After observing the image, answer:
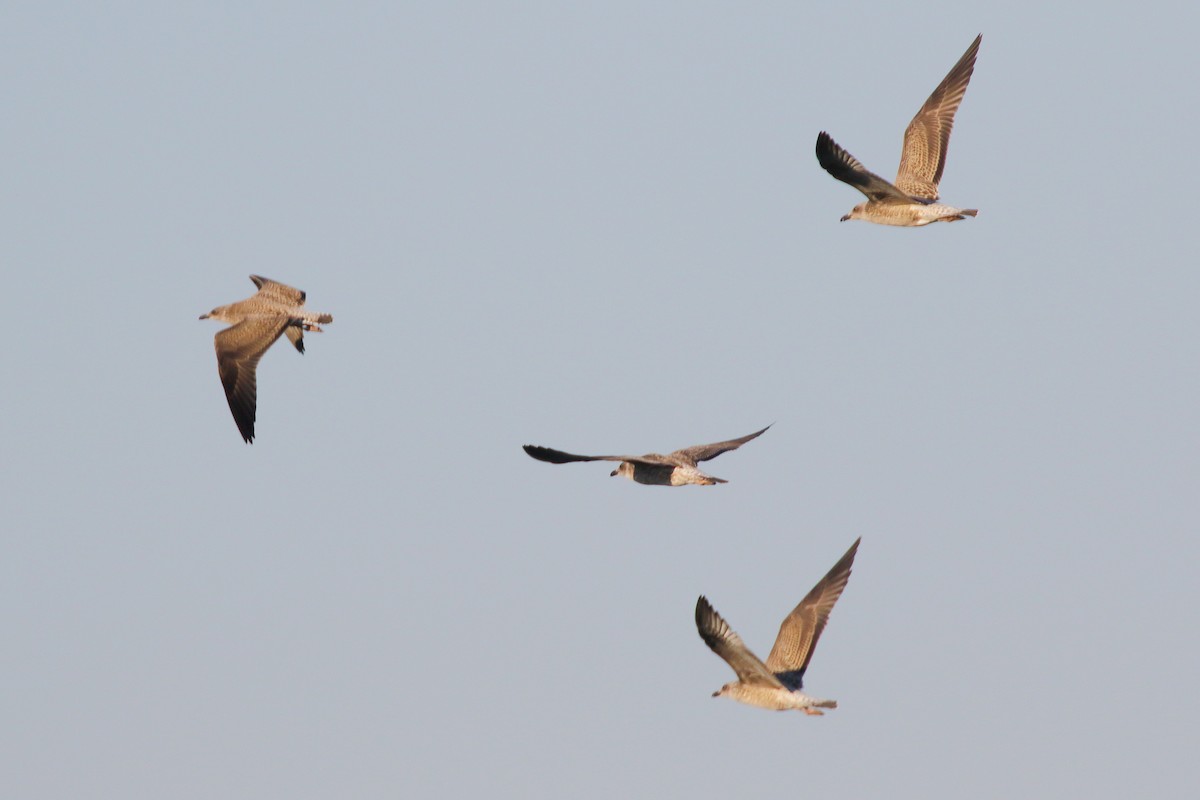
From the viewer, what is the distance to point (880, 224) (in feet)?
64.6

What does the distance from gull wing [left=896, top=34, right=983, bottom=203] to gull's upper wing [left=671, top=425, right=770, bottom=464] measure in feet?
10.6

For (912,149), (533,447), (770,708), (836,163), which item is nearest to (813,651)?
(770,708)

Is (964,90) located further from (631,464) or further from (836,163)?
(631,464)

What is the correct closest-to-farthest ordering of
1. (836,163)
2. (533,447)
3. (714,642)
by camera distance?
(714,642) < (533,447) < (836,163)

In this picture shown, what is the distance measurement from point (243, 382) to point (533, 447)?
13.3 ft

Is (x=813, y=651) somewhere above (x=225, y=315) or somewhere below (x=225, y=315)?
below

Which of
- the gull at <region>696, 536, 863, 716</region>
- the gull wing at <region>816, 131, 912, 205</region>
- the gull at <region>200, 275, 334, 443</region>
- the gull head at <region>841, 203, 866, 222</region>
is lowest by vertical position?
the gull at <region>696, 536, 863, 716</region>

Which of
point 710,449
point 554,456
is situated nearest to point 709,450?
point 710,449

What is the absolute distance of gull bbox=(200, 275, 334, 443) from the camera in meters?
18.7

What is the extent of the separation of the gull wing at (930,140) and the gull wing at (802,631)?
206 inches

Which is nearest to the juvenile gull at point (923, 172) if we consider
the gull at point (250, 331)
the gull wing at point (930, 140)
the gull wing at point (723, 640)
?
the gull wing at point (930, 140)

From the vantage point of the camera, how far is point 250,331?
19.0 metres

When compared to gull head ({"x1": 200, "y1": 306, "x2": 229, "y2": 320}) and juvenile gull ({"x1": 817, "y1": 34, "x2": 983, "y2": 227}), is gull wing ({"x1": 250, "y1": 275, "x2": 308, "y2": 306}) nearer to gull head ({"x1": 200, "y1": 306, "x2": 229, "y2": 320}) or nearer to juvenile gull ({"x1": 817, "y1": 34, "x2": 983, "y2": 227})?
gull head ({"x1": 200, "y1": 306, "x2": 229, "y2": 320})

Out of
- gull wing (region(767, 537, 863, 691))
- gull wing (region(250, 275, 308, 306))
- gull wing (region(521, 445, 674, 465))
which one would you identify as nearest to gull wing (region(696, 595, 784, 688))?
gull wing (region(767, 537, 863, 691))
